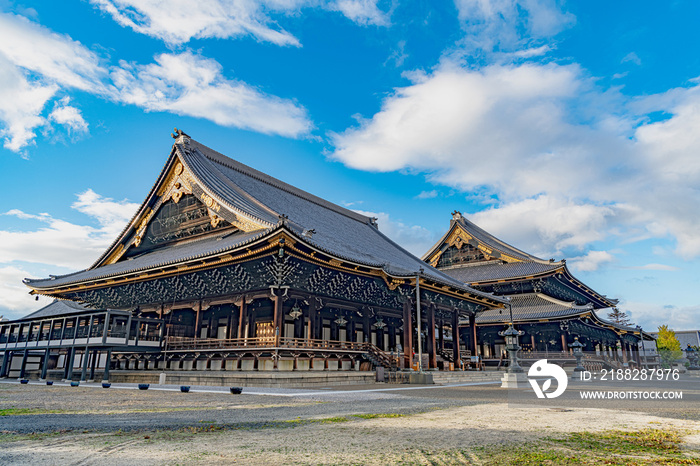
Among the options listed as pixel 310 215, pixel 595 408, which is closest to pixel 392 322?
pixel 310 215

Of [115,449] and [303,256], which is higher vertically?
[303,256]

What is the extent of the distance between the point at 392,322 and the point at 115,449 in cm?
2564

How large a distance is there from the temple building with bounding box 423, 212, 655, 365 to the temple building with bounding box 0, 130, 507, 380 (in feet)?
32.7

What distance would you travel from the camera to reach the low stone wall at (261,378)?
59.5 ft

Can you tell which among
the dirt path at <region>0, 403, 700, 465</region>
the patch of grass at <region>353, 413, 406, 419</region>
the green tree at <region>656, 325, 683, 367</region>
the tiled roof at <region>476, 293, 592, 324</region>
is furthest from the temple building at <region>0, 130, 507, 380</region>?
the green tree at <region>656, 325, 683, 367</region>

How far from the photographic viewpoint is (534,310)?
133 feet

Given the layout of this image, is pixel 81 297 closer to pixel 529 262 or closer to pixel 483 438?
pixel 483 438

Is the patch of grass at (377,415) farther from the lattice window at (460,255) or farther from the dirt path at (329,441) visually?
the lattice window at (460,255)

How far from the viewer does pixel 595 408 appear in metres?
10.1

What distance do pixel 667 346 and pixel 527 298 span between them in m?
54.2

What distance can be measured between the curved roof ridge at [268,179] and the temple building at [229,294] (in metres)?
0.12

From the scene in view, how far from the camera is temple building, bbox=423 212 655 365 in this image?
39.3m

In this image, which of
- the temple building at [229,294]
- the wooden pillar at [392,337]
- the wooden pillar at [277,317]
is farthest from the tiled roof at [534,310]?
the wooden pillar at [277,317]

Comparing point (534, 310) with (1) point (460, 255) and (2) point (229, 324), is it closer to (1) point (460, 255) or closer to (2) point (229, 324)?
(1) point (460, 255)
